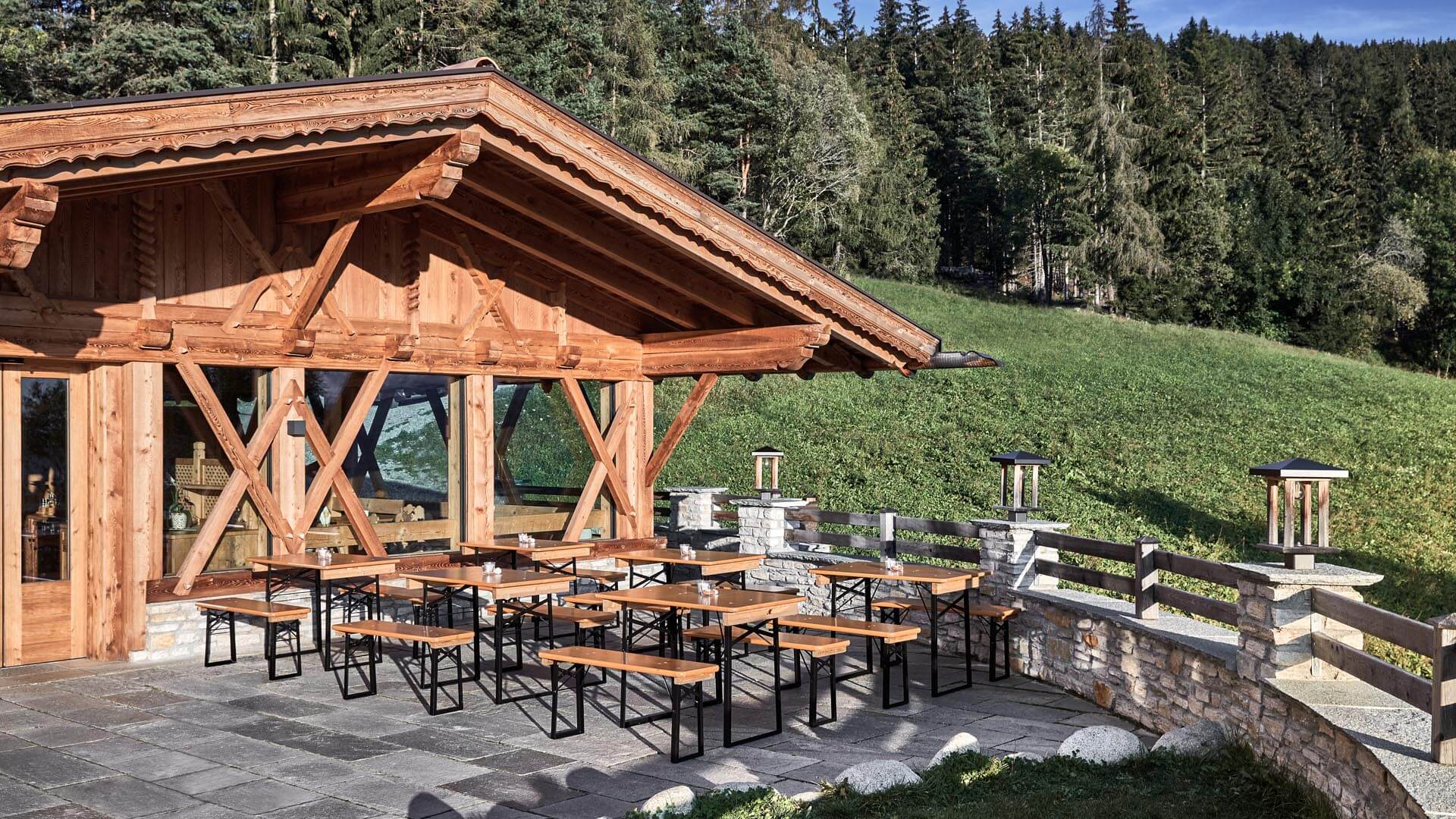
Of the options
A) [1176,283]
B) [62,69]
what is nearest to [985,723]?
[62,69]

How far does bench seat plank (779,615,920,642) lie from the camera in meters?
7.47

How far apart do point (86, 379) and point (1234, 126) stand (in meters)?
57.5

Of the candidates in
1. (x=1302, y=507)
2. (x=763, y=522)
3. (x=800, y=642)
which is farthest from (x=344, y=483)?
(x=1302, y=507)

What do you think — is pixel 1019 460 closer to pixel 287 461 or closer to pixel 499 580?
pixel 499 580

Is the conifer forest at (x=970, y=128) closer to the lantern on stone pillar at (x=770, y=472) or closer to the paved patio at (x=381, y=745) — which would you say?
the lantern on stone pillar at (x=770, y=472)

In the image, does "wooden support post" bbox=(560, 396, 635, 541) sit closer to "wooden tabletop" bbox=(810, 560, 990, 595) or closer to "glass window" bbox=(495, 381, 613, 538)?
"glass window" bbox=(495, 381, 613, 538)

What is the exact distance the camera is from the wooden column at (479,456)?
1100 cm

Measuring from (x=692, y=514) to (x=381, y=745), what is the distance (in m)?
7.31

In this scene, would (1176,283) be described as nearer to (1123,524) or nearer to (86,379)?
(1123,524)

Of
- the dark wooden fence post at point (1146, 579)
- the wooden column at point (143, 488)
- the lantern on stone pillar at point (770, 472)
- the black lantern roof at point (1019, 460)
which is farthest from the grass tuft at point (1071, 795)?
the lantern on stone pillar at point (770, 472)

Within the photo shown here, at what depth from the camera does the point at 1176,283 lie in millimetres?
43281

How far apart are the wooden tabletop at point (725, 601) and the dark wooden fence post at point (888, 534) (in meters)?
3.22

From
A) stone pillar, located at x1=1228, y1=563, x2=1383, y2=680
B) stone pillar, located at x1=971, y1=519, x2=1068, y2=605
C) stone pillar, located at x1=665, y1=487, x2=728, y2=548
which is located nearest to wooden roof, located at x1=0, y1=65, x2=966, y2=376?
stone pillar, located at x1=665, y1=487, x2=728, y2=548

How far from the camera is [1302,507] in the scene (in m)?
5.98
